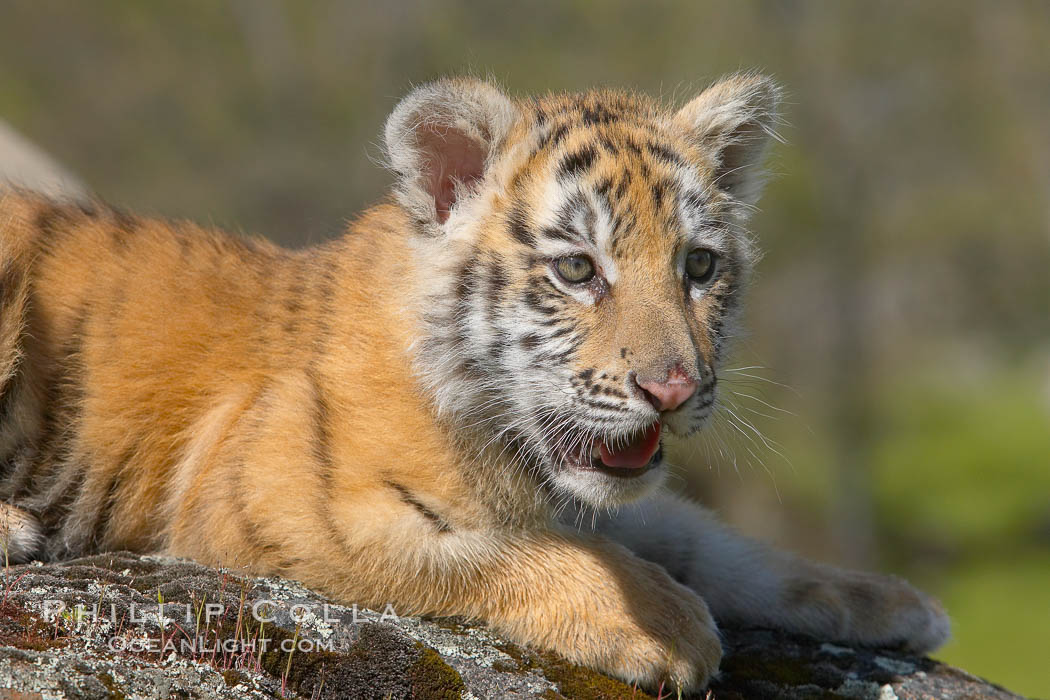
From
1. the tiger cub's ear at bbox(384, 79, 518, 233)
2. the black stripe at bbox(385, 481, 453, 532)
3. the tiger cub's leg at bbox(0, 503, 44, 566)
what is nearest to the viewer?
the black stripe at bbox(385, 481, 453, 532)

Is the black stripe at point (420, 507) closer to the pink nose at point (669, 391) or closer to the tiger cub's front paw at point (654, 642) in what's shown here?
the tiger cub's front paw at point (654, 642)

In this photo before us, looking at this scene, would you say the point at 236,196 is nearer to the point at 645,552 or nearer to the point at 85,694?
the point at 645,552

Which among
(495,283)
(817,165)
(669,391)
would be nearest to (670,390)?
(669,391)

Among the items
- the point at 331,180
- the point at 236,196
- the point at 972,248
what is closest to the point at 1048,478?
the point at 972,248

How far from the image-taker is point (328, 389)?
4711mm

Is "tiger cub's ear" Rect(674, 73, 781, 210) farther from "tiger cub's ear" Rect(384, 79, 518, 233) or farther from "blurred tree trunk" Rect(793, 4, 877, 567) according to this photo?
"blurred tree trunk" Rect(793, 4, 877, 567)

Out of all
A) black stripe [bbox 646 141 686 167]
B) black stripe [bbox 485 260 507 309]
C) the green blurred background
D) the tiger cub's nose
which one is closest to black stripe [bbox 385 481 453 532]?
black stripe [bbox 485 260 507 309]

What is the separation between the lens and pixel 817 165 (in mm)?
18750

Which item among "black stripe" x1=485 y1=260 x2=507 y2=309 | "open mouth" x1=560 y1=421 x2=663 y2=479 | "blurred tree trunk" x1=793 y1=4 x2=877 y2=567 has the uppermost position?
"blurred tree trunk" x1=793 y1=4 x2=877 y2=567

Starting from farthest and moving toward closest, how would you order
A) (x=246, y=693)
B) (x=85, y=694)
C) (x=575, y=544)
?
(x=575, y=544) < (x=246, y=693) < (x=85, y=694)

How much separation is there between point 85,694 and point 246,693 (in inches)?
21.0

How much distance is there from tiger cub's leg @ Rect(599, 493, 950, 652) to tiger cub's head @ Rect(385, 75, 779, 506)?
3.59ft

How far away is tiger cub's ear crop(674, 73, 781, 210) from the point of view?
512 centimetres

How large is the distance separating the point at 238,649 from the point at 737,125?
3496 mm
